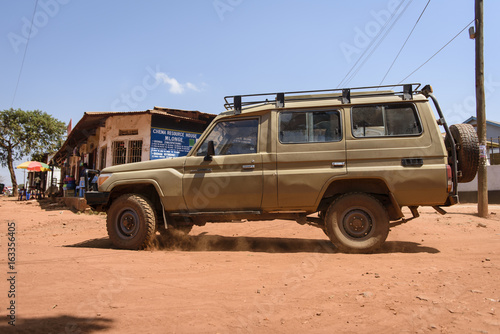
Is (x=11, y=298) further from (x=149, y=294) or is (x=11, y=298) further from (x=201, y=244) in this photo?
(x=201, y=244)

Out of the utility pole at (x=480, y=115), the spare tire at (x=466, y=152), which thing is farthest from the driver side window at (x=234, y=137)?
the utility pole at (x=480, y=115)

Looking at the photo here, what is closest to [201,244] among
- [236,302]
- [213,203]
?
[213,203]

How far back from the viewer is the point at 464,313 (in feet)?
8.30

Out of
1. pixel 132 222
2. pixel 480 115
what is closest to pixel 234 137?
pixel 132 222

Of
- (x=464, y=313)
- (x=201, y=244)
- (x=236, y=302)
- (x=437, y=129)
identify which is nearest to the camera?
(x=464, y=313)

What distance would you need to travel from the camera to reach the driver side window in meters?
5.02

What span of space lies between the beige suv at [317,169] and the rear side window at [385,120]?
0.05ft

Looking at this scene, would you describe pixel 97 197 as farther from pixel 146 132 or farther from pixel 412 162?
pixel 146 132

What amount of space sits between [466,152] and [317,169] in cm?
211

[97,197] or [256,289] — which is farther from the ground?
[97,197]

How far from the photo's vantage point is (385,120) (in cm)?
477

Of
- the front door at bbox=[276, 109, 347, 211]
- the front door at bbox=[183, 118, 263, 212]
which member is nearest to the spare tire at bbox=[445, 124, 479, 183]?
the front door at bbox=[276, 109, 347, 211]

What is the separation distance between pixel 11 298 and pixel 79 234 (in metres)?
4.73

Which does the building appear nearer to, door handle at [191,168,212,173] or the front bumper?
the front bumper
